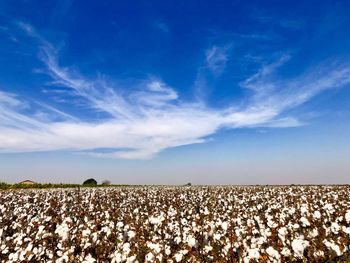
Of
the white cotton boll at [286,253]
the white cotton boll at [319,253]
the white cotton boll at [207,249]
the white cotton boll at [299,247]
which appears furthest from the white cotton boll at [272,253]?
the white cotton boll at [207,249]

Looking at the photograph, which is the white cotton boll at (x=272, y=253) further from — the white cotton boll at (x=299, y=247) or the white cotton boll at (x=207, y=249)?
the white cotton boll at (x=207, y=249)

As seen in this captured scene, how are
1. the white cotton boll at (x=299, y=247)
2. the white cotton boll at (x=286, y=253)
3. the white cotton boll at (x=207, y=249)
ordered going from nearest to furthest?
the white cotton boll at (x=299, y=247) → the white cotton boll at (x=286, y=253) → the white cotton boll at (x=207, y=249)

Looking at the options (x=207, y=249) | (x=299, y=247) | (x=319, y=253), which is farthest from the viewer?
(x=207, y=249)

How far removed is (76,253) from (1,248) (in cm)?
229

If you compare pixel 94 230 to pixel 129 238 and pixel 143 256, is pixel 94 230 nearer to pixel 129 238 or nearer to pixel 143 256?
pixel 129 238

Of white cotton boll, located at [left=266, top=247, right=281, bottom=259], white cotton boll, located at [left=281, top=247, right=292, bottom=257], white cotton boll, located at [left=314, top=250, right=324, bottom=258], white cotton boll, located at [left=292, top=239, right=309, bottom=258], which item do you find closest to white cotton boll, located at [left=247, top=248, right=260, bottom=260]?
white cotton boll, located at [left=266, top=247, right=281, bottom=259]

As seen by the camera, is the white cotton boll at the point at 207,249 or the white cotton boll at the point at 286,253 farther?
the white cotton boll at the point at 207,249

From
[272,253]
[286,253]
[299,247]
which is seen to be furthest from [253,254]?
[299,247]

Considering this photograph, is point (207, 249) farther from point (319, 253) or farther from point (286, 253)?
point (319, 253)

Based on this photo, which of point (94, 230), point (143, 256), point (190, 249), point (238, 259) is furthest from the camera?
point (94, 230)

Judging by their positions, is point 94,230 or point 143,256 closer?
A: point 143,256

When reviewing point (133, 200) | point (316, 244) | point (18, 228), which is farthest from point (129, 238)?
point (133, 200)

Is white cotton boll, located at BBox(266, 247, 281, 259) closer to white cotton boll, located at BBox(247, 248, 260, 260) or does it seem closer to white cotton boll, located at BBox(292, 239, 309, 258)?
white cotton boll, located at BBox(247, 248, 260, 260)

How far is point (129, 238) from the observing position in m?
9.16
